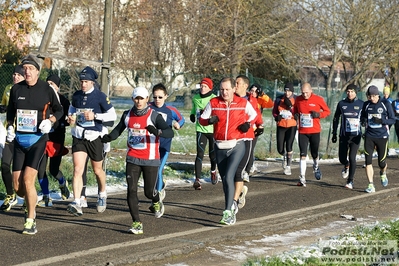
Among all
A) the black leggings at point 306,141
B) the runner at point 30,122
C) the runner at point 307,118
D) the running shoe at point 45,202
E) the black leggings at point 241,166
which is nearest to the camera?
the runner at point 30,122

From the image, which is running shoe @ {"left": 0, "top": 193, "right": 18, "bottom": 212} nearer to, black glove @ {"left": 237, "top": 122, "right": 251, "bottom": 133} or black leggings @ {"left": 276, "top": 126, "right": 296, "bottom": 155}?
black glove @ {"left": 237, "top": 122, "right": 251, "bottom": 133}

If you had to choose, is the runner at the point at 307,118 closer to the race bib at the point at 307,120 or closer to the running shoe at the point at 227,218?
the race bib at the point at 307,120

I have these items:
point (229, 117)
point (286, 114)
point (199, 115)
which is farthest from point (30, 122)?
point (286, 114)

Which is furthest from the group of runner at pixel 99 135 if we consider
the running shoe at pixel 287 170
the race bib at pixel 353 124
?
the running shoe at pixel 287 170

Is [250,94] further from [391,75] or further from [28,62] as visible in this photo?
[391,75]

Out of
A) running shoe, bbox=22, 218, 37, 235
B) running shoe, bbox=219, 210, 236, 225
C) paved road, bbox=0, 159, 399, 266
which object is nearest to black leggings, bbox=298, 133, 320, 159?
paved road, bbox=0, 159, 399, 266

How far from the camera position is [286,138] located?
56.1ft

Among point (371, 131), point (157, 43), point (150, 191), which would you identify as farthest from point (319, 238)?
point (157, 43)

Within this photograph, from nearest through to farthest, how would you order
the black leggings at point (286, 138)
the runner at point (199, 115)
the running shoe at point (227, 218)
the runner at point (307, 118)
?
the running shoe at point (227, 218) → the runner at point (199, 115) → the runner at point (307, 118) → the black leggings at point (286, 138)

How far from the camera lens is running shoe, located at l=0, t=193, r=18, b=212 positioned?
10.9m

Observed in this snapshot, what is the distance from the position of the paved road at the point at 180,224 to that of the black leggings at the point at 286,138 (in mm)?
1818

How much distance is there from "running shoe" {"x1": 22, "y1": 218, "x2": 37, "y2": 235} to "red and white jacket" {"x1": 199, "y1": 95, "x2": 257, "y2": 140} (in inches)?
101

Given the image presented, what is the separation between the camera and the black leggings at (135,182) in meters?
9.36

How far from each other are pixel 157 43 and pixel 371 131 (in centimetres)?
837
